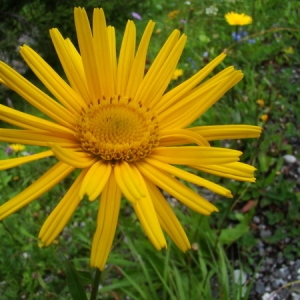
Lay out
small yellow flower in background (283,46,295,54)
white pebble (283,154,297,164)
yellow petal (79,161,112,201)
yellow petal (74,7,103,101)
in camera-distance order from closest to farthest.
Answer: yellow petal (79,161,112,201)
yellow petal (74,7,103,101)
white pebble (283,154,297,164)
small yellow flower in background (283,46,295,54)

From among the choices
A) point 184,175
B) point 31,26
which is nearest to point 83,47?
point 184,175

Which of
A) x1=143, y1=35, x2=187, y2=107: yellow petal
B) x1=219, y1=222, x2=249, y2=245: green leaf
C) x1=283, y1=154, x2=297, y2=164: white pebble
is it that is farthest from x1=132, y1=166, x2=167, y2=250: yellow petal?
x1=283, y1=154, x2=297, y2=164: white pebble

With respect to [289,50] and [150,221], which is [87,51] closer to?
[150,221]

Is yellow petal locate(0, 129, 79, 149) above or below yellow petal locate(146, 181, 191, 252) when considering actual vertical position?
above

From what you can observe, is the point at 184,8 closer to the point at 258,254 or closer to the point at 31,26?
the point at 31,26

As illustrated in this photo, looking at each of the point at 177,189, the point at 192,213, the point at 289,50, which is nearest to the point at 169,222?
the point at 177,189

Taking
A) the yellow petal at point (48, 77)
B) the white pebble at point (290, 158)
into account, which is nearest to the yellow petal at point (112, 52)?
the yellow petal at point (48, 77)

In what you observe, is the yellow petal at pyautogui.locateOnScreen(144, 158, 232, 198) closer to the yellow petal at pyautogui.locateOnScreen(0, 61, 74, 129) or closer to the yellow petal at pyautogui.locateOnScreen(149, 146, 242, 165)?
the yellow petal at pyautogui.locateOnScreen(149, 146, 242, 165)
